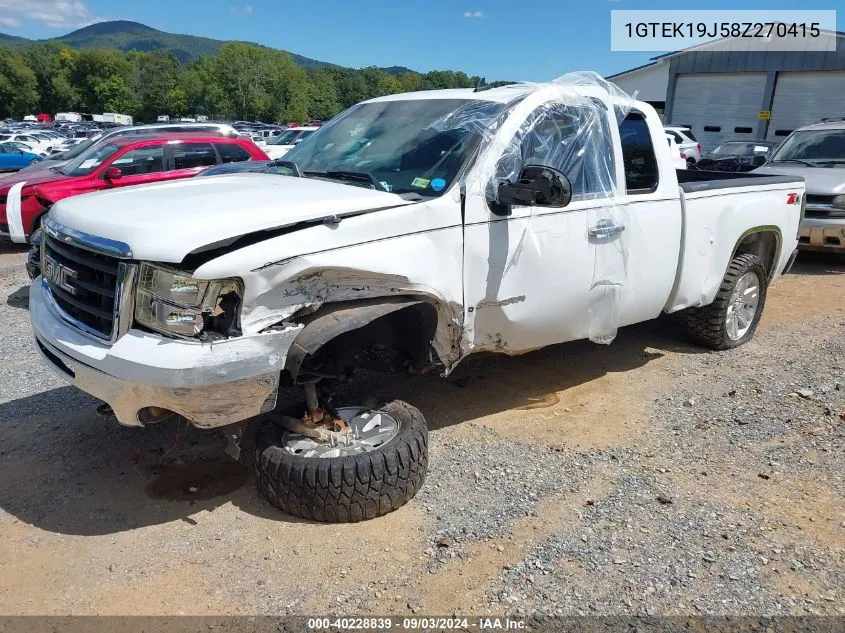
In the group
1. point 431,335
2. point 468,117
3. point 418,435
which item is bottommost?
point 418,435

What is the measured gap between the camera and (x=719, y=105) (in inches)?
1139

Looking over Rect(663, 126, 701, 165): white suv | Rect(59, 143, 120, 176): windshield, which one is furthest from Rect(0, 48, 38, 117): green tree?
Rect(59, 143, 120, 176): windshield

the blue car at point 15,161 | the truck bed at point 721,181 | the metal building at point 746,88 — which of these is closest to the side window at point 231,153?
the truck bed at point 721,181

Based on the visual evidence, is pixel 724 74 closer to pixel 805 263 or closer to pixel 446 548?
pixel 805 263

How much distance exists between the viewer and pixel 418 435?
3.44m

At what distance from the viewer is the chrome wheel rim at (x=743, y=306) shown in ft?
18.5

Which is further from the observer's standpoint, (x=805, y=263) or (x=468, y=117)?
(x=805, y=263)

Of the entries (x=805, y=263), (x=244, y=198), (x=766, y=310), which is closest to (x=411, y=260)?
(x=244, y=198)

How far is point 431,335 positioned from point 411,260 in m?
0.50

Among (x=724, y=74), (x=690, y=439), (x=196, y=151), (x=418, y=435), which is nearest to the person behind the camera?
(x=418, y=435)

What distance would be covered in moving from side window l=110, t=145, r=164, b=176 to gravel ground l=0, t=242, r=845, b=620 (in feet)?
16.6

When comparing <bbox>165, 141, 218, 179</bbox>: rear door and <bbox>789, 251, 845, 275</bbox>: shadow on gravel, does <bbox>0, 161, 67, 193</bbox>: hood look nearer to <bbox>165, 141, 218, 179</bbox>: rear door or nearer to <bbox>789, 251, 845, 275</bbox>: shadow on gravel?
<bbox>165, 141, 218, 179</bbox>: rear door

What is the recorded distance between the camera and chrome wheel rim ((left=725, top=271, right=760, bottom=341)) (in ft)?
18.5

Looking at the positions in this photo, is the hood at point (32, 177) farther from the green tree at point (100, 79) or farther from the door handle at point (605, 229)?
the green tree at point (100, 79)
